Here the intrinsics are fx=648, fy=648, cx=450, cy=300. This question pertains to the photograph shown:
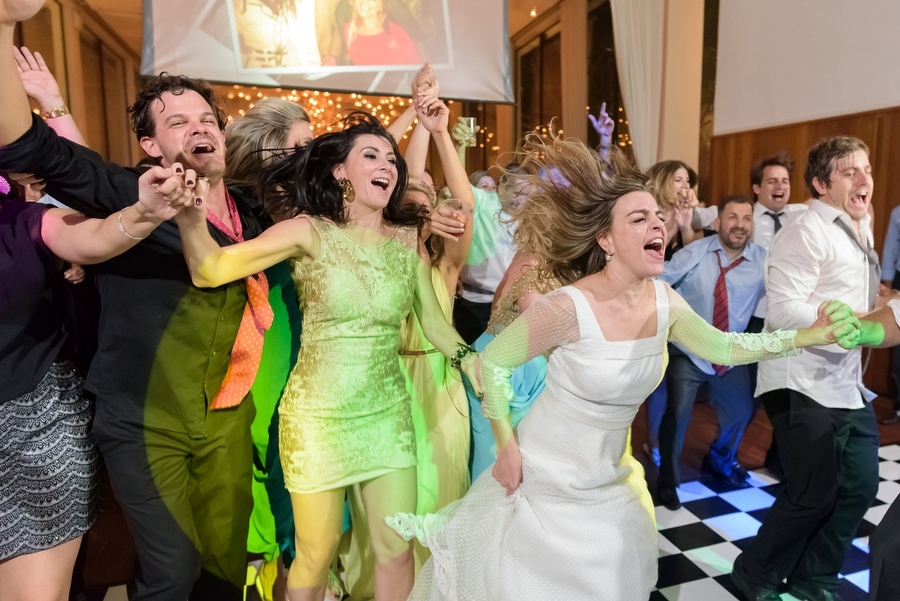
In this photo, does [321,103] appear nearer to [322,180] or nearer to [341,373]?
[322,180]

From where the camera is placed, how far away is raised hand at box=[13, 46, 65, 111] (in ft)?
5.51

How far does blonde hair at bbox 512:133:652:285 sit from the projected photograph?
11.9 feet

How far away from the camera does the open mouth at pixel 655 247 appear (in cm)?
159

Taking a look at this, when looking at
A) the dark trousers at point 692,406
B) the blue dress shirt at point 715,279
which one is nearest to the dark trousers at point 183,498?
the dark trousers at point 692,406

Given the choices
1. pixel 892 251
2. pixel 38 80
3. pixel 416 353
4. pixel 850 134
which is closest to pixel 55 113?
pixel 38 80

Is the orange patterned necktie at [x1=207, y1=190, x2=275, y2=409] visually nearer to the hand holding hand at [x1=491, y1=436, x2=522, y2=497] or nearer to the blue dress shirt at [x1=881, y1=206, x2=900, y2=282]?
the hand holding hand at [x1=491, y1=436, x2=522, y2=497]

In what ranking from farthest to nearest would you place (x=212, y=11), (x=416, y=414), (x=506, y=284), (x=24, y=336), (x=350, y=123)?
(x=212, y=11) → (x=506, y=284) → (x=416, y=414) → (x=350, y=123) → (x=24, y=336)

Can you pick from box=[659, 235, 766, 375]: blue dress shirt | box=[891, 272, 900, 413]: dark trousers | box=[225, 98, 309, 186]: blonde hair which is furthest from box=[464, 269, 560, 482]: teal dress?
box=[891, 272, 900, 413]: dark trousers

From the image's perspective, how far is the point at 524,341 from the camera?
5.23 feet

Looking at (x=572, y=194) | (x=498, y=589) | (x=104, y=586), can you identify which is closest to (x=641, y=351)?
(x=572, y=194)

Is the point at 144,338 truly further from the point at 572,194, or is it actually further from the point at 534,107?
the point at 534,107

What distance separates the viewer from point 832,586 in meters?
2.16

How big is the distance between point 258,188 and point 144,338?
570 mm

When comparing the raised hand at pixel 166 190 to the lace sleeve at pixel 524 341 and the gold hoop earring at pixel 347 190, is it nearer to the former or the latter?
the gold hoop earring at pixel 347 190
